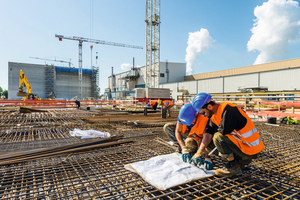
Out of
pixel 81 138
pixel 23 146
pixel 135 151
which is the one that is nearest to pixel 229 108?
pixel 135 151

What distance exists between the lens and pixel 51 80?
5006 cm

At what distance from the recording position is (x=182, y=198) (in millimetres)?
1855

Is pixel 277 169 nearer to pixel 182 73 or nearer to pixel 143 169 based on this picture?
pixel 143 169

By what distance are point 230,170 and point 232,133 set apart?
0.46 metres

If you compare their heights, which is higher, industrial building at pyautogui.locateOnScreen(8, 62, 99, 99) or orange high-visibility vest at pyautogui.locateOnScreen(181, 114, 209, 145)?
industrial building at pyautogui.locateOnScreen(8, 62, 99, 99)

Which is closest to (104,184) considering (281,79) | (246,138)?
(246,138)

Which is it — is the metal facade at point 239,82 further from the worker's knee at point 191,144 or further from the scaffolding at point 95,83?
the scaffolding at point 95,83

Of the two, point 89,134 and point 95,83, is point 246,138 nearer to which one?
point 89,134

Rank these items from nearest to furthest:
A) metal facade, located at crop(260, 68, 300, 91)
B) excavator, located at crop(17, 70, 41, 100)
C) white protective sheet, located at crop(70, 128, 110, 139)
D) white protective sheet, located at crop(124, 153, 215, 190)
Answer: white protective sheet, located at crop(124, 153, 215, 190)
white protective sheet, located at crop(70, 128, 110, 139)
excavator, located at crop(17, 70, 41, 100)
metal facade, located at crop(260, 68, 300, 91)

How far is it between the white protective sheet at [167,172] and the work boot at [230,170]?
0.11 m

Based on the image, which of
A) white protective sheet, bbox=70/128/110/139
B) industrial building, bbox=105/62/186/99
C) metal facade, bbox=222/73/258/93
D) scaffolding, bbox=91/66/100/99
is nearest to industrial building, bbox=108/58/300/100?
metal facade, bbox=222/73/258/93

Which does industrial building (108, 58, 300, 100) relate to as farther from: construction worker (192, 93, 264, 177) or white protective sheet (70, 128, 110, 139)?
construction worker (192, 93, 264, 177)

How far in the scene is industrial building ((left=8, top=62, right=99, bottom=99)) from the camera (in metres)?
47.2

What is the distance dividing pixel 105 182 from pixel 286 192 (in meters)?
2.12
